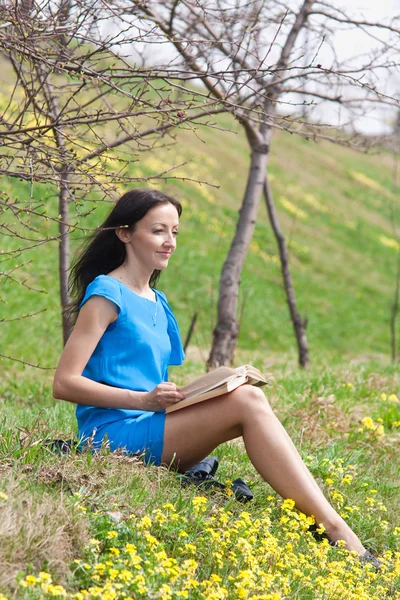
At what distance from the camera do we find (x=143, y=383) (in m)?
3.70

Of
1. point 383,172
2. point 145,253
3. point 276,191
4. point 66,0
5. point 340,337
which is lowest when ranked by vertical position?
point 340,337

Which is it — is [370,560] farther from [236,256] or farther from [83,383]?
[236,256]

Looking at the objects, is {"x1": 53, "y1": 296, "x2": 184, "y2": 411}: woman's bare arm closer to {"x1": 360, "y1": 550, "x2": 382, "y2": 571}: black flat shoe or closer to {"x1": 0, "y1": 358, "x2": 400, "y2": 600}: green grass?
{"x1": 0, "y1": 358, "x2": 400, "y2": 600}: green grass

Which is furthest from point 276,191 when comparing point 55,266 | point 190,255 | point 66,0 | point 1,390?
point 66,0

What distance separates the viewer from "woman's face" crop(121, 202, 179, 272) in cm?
380

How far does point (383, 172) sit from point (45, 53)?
39640mm

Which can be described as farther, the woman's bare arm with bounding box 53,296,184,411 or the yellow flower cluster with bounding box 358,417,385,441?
the yellow flower cluster with bounding box 358,417,385,441

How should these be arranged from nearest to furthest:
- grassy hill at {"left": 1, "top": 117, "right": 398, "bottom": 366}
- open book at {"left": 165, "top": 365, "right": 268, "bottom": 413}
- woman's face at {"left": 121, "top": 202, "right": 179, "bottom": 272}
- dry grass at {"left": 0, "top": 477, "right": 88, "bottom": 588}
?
dry grass at {"left": 0, "top": 477, "right": 88, "bottom": 588}, open book at {"left": 165, "top": 365, "right": 268, "bottom": 413}, woman's face at {"left": 121, "top": 202, "right": 179, "bottom": 272}, grassy hill at {"left": 1, "top": 117, "right": 398, "bottom": 366}

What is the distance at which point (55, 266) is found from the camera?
13258mm

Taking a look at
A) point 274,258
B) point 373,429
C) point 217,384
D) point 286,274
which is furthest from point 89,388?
point 274,258

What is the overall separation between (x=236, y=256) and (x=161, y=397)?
3780mm

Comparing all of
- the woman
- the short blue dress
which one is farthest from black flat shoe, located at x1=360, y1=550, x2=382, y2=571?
the short blue dress

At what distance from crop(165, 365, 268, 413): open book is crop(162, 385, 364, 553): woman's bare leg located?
6 centimetres

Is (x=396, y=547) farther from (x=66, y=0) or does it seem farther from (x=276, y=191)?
(x=276, y=191)
